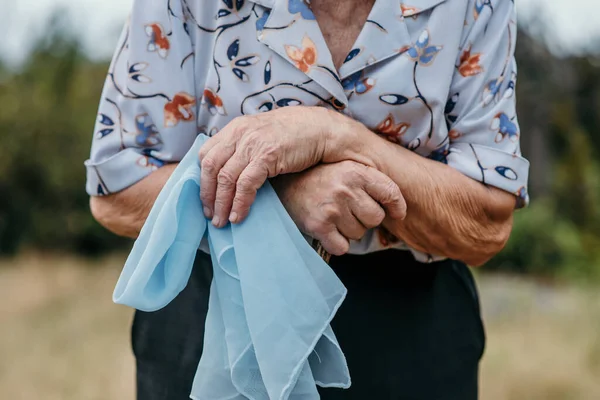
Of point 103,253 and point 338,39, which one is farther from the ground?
point 338,39

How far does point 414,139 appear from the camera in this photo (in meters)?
1.47

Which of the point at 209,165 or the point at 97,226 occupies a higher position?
the point at 209,165

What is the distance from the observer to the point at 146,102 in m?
1.45

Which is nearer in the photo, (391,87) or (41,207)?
(391,87)

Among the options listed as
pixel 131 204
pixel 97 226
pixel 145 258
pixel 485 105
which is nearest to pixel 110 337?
pixel 97 226

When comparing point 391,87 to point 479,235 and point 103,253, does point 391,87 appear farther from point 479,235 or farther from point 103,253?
point 103,253

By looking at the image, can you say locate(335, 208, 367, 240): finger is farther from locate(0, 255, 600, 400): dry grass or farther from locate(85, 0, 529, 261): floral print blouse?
locate(0, 255, 600, 400): dry grass

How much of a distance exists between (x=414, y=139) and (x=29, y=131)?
18.1ft

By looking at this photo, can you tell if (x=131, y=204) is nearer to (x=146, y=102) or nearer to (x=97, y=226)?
(x=146, y=102)

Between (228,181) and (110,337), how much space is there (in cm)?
409

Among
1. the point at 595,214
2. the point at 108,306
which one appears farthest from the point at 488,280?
the point at 108,306

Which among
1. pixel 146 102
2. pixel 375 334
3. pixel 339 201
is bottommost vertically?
pixel 375 334

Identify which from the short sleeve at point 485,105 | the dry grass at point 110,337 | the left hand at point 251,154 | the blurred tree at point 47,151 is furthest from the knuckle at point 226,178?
the blurred tree at point 47,151

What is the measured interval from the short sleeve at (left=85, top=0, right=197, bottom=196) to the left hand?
158 mm
